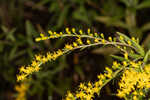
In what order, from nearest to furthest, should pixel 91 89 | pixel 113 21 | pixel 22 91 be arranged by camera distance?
pixel 91 89, pixel 113 21, pixel 22 91

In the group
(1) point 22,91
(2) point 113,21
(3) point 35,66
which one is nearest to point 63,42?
(2) point 113,21

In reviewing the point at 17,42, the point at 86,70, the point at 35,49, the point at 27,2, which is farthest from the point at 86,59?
the point at 27,2

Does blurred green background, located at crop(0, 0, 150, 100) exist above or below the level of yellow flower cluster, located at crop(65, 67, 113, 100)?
above

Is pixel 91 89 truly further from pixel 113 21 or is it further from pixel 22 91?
pixel 22 91

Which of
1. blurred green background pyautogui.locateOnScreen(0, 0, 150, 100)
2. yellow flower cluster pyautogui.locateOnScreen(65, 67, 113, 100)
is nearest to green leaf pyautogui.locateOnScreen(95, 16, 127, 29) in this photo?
blurred green background pyautogui.locateOnScreen(0, 0, 150, 100)

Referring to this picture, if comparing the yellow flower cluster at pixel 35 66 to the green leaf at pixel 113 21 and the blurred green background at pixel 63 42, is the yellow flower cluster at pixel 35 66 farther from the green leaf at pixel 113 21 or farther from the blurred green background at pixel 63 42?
the green leaf at pixel 113 21

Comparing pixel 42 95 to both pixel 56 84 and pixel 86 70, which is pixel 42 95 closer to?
pixel 56 84

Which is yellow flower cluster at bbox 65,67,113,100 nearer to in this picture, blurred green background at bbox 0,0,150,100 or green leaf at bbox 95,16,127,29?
blurred green background at bbox 0,0,150,100

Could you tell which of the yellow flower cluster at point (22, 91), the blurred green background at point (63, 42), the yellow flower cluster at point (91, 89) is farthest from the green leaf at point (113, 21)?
the yellow flower cluster at point (91, 89)

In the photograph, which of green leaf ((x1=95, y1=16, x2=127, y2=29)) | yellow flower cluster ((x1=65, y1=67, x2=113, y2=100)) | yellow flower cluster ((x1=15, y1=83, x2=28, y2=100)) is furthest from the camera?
yellow flower cluster ((x1=15, y1=83, x2=28, y2=100))

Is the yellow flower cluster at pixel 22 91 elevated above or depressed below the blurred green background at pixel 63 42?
below

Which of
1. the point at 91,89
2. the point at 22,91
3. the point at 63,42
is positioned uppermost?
the point at 63,42
